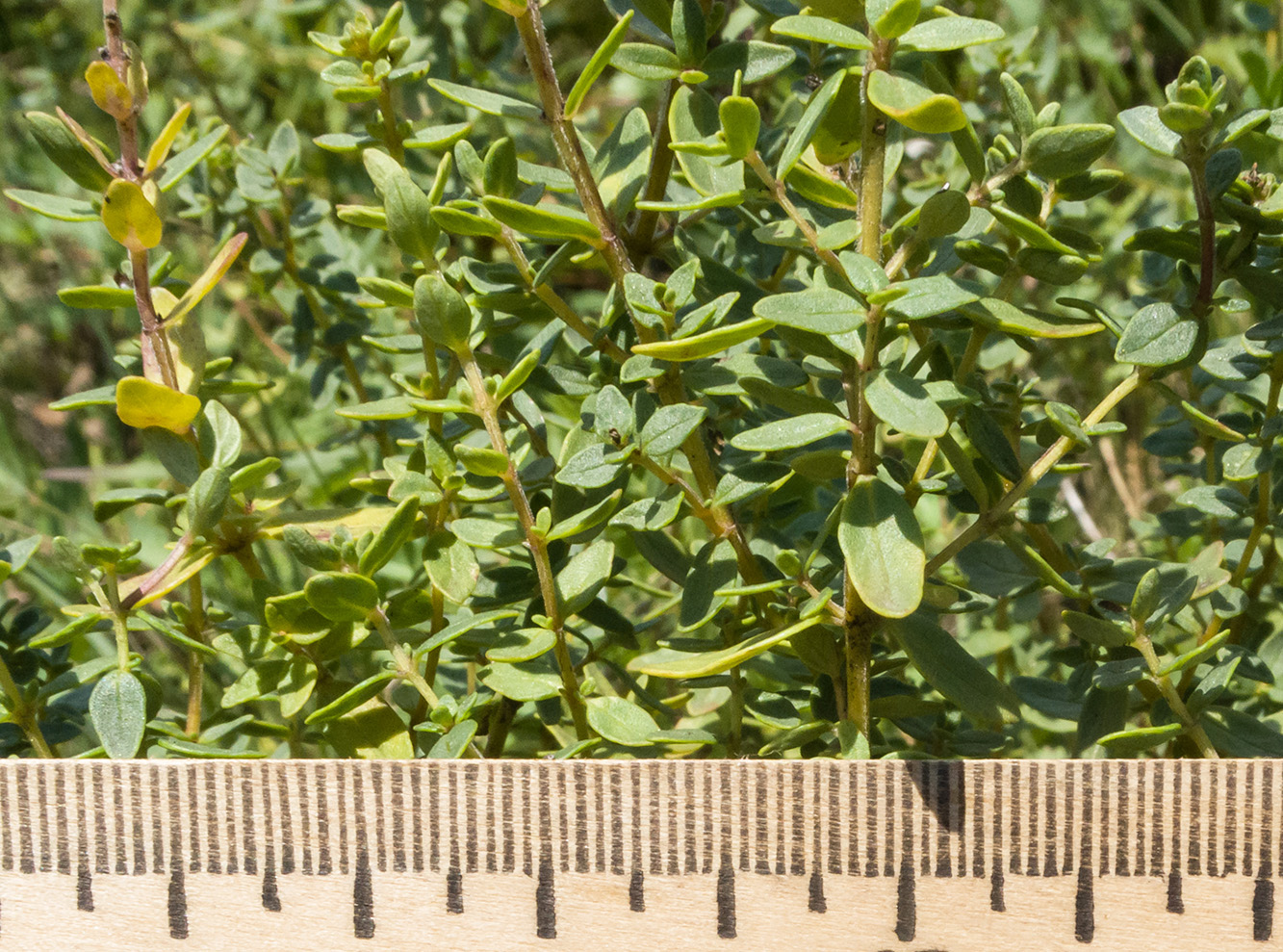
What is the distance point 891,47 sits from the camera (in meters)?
0.92

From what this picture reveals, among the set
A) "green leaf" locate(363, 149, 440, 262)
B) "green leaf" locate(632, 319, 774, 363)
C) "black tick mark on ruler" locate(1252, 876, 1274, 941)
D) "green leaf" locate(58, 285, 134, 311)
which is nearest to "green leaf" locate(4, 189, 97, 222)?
"green leaf" locate(58, 285, 134, 311)

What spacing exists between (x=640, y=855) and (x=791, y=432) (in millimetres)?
489

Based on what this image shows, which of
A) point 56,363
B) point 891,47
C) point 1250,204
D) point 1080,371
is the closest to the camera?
point 891,47

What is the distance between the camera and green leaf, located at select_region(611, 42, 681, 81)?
1.04 meters

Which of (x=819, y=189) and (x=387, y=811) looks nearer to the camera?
(x=819, y=189)

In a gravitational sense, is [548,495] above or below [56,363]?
below

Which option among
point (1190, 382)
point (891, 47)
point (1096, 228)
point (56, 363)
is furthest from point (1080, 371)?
point (56, 363)

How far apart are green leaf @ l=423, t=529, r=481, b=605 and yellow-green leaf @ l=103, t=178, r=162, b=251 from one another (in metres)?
0.39

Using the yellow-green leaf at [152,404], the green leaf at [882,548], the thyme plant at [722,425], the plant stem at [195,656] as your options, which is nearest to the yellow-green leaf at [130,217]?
the thyme plant at [722,425]

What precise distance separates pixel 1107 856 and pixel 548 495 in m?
0.68

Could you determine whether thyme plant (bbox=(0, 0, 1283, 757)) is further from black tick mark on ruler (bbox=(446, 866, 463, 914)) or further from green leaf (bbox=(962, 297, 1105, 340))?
black tick mark on ruler (bbox=(446, 866, 463, 914))

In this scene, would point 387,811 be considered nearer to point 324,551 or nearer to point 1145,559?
point 324,551

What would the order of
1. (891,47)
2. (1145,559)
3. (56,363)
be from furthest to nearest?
(56,363)
(1145,559)
(891,47)

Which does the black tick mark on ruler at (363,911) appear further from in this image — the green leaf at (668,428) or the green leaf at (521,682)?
the green leaf at (668,428)
